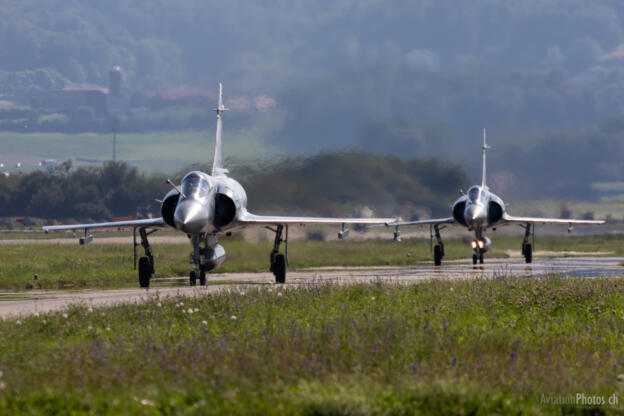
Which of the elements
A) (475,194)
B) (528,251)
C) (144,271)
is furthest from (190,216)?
(528,251)

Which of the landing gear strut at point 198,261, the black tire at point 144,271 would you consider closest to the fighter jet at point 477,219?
the landing gear strut at point 198,261

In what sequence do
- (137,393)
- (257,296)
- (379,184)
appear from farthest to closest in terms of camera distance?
(379,184)
(257,296)
(137,393)

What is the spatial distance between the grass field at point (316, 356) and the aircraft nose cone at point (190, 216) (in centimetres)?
745

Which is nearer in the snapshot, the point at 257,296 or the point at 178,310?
the point at 178,310

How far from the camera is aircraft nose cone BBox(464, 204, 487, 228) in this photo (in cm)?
3506

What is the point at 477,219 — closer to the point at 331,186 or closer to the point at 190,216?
the point at 331,186

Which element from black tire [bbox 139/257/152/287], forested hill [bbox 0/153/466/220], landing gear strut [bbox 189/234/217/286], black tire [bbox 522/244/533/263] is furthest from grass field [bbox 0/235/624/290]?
black tire [bbox 522/244/533/263]

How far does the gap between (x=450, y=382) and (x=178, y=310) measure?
21.0ft

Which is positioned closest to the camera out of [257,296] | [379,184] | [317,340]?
[317,340]

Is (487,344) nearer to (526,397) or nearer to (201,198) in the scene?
(526,397)

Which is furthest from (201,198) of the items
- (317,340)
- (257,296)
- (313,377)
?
(313,377)

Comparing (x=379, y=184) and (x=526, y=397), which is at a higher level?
(x=379, y=184)

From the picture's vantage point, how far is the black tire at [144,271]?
23266mm

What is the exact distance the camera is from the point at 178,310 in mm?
12742
